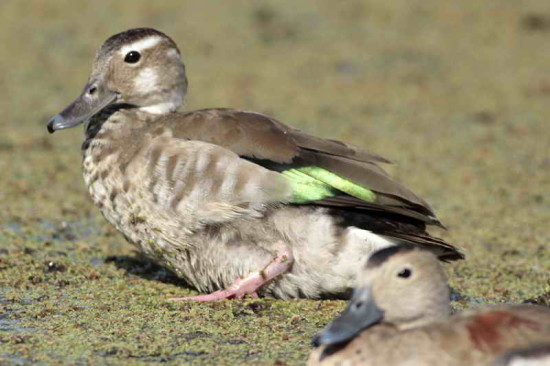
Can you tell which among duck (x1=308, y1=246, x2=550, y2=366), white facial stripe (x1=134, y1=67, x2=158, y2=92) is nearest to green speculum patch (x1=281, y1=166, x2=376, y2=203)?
duck (x1=308, y1=246, x2=550, y2=366)

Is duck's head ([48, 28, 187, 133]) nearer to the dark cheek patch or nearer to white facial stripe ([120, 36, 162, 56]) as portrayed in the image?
white facial stripe ([120, 36, 162, 56])

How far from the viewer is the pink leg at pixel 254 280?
4617 mm

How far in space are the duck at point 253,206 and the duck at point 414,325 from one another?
3.13 feet

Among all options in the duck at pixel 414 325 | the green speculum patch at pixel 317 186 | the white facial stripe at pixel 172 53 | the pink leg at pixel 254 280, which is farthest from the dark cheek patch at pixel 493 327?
the white facial stripe at pixel 172 53

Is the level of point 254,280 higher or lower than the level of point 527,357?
lower

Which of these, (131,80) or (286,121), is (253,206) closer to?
(131,80)

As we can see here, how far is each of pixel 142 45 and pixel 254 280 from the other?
1498 mm

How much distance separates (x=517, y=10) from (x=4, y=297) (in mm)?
8041

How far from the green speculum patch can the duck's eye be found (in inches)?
47.8

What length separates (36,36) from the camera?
34.2 feet

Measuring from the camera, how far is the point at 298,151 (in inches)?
184

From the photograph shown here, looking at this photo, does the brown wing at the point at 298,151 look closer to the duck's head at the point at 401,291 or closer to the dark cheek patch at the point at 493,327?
the duck's head at the point at 401,291

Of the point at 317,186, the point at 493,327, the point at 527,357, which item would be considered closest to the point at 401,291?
the point at 493,327

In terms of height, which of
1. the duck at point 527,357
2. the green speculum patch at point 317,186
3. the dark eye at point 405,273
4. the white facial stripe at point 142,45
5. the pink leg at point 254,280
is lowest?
the pink leg at point 254,280
